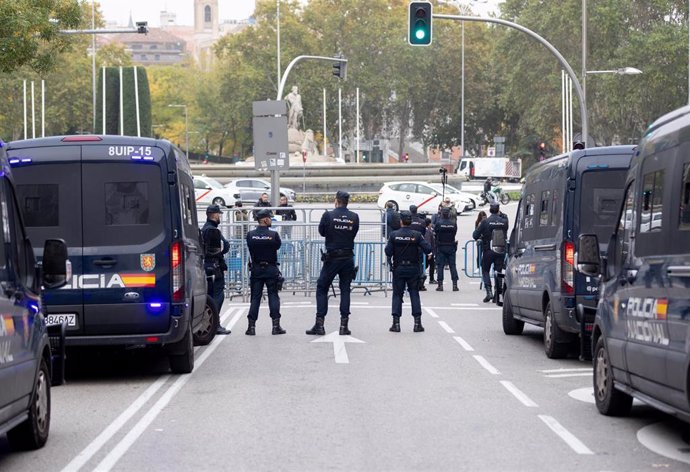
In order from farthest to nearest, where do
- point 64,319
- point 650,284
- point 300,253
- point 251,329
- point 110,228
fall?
1. point 300,253
2. point 251,329
3. point 110,228
4. point 64,319
5. point 650,284

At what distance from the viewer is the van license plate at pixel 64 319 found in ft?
43.2

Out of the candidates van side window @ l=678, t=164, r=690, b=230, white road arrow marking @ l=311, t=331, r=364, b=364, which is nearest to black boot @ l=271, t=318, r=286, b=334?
white road arrow marking @ l=311, t=331, r=364, b=364

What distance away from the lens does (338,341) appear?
706 inches

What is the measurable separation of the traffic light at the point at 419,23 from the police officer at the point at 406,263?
300 inches

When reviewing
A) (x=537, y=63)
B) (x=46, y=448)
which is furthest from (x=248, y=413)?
(x=537, y=63)

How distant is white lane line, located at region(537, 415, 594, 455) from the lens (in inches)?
375

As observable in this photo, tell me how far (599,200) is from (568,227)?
1.47 ft

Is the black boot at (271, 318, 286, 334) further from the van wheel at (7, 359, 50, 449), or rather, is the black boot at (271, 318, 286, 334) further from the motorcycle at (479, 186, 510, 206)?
the motorcycle at (479, 186, 510, 206)

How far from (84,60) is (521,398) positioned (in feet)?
306

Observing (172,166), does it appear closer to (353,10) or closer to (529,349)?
(529,349)

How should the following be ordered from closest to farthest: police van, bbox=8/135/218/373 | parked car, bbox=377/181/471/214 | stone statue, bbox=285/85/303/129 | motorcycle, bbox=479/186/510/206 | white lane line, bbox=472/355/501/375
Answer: police van, bbox=8/135/218/373, white lane line, bbox=472/355/501/375, parked car, bbox=377/181/471/214, motorcycle, bbox=479/186/510/206, stone statue, bbox=285/85/303/129

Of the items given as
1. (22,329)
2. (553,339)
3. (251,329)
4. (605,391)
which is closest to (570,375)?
(553,339)

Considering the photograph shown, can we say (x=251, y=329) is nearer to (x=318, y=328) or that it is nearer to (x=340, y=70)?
(x=318, y=328)

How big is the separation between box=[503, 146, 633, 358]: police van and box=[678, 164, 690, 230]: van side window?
16.9 feet
